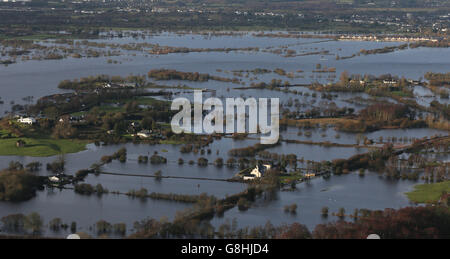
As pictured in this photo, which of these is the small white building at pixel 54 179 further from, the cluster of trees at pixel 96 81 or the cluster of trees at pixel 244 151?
the cluster of trees at pixel 96 81

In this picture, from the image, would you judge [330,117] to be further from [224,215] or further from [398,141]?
[224,215]

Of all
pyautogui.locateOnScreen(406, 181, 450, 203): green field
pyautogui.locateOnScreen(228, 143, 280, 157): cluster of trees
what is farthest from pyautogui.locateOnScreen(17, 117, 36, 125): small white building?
pyautogui.locateOnScreen(406, 181, 450, 203): green field

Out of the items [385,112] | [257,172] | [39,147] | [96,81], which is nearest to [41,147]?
[39,147]

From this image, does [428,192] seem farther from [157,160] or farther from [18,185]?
[18,185]

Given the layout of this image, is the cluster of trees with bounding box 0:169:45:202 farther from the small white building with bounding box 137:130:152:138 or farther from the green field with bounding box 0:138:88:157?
the small white building with bounding box 137:130:152:138

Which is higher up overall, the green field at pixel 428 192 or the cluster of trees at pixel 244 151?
the cluster of trees at pixel 244 151

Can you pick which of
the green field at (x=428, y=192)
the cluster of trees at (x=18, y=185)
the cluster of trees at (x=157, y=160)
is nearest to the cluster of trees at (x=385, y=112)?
the green field at (x=428, y=192)
